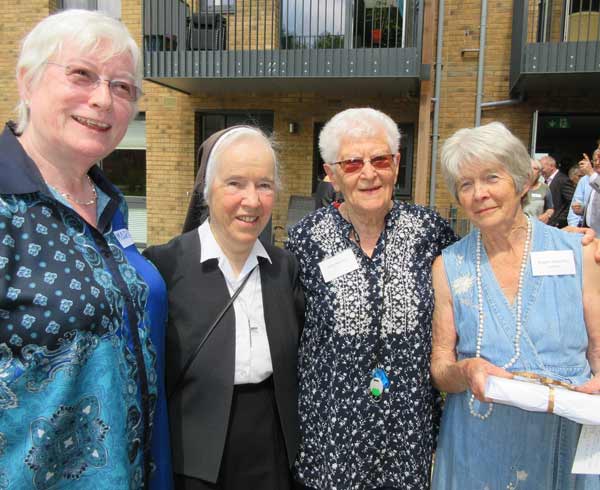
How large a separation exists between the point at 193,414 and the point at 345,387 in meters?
0.59

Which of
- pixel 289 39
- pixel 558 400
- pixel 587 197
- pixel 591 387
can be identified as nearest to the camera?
pixel 558 400

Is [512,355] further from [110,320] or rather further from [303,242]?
[110,320]

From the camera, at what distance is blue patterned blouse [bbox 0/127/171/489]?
1264 millimetres

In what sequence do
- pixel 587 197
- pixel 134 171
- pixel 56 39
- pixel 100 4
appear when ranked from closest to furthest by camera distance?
pixel 56 39
pixel 587 197
pixel 100 4
pixel 134 171

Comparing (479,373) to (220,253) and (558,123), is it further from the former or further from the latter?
(558,123)

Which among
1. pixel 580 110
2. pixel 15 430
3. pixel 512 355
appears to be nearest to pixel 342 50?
pixel 580 110

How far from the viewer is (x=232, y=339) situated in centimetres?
189

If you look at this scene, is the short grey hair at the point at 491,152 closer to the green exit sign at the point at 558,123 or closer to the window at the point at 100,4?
the green exit sign at the point at 558,123

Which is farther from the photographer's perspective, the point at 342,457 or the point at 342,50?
the point at 342,50

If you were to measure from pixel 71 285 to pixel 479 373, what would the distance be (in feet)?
4.28

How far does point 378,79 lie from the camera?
7.73 metres

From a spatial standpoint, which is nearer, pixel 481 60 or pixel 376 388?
pixel 376 388

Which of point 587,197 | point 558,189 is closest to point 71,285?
point 587,197

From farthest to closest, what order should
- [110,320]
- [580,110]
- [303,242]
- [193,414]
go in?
[580,110] → [303,242] → [193,414] → [110,320]
